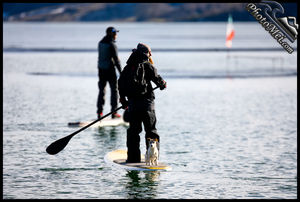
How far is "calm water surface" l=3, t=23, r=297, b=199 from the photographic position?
8.27m

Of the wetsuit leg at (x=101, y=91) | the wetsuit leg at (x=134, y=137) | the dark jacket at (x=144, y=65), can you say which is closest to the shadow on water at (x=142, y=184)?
the wetsuit leg at (x=134, y=137)

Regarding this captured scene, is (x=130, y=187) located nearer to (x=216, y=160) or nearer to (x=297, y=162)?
(x=216, y=160)

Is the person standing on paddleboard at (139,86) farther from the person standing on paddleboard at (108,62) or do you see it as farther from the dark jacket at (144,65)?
the person standing on paddleboard at (108,62)

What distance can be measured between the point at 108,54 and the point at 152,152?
4687mm

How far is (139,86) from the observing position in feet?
29.7

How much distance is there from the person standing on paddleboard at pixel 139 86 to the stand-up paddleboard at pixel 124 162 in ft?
1.07

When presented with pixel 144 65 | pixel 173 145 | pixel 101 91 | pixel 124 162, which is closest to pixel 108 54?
pixel 101 91

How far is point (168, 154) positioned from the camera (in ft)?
34.9

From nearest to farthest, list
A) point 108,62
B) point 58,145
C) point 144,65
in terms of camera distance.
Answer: point 144,65 → point 58,145 → point 108,62

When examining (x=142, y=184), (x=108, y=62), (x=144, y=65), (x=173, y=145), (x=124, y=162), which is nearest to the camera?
(x=142, y=184)

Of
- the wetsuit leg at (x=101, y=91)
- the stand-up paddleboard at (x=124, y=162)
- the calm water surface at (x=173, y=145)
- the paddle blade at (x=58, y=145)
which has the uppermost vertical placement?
the wetsuit leg at (x=101, y=91)

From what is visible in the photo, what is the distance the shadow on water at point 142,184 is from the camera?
7840 millimetres

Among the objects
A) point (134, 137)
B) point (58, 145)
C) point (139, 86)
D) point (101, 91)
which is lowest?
point (58, 145)

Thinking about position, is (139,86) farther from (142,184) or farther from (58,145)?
(58,145)
